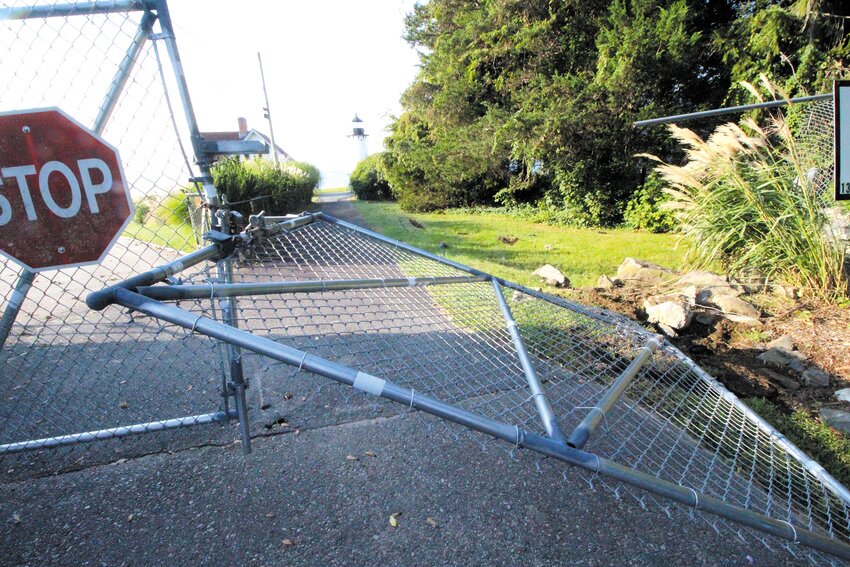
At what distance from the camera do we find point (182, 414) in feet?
9.45

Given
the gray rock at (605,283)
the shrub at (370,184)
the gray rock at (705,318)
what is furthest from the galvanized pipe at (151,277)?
the shrub at (370,184)

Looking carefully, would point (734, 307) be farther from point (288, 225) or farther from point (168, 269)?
point (168, 269)

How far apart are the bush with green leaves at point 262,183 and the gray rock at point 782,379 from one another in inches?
247

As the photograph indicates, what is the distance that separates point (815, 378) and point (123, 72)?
469 centimetres

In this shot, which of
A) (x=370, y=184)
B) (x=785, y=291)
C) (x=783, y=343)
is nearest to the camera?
(x=783, y=343)

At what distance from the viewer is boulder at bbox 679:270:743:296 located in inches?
197

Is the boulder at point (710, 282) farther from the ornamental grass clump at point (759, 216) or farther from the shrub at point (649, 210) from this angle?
the shrub at point (649, 210)

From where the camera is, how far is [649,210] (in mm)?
10695

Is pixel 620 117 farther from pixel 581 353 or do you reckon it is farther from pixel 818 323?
pixel 581 353

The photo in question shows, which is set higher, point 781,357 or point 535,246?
point 535,246

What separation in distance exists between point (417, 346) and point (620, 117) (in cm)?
918

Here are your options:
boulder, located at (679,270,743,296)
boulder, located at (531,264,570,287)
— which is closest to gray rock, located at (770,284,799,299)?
boulder, located at (679,270,743,296)

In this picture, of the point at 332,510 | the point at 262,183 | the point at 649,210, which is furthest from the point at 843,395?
the point at 262,183

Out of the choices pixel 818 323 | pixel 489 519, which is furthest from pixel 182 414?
pixel 818 323
